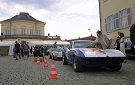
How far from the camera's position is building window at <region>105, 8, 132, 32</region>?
13.6m

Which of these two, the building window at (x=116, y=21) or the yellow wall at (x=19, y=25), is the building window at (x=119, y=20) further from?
the yellow wall at (x=19, y=25)

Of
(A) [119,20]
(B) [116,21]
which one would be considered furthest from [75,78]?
(B) [116,21]

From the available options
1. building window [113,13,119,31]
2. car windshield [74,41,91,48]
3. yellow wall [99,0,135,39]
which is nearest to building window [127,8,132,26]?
yellow wall [99,0,135,39]

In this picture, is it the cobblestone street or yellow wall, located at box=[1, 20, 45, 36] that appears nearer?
the cobblestone street

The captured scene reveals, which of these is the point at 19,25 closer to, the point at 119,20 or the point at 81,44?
the point at 119,20

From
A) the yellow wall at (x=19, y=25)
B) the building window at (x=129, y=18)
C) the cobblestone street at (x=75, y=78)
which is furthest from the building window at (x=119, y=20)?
the yellow wall at (x=19, y=25)

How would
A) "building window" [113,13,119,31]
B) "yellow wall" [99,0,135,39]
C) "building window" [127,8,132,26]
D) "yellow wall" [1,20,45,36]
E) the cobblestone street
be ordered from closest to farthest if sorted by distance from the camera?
the cobblestone street < "building window" [127,8,132,26] < "yellow wall" [99,0,135,39] < "building window" [113,13,119,31] < "yellow wall" [1,20,45,36]

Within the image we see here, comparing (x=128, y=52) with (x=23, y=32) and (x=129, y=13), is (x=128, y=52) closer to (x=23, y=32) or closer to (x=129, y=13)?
(x=129, y=13)

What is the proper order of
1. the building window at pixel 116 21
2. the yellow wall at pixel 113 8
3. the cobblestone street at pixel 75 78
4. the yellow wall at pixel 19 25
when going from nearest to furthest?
1. the cobblestone street at pixel 75 78
2. the yellow wall at pixel 113 8
3. the building window at pixel 116 21
4. the yellow wall at pixel 19 25

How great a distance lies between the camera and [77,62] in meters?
5.56

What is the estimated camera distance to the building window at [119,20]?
13.6 m

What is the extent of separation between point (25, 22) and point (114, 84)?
37.8 m

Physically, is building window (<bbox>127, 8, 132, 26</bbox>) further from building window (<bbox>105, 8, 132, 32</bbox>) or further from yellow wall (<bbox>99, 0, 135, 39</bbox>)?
yellow wall (<bbox>99, 0, 135, 39</bbox>)

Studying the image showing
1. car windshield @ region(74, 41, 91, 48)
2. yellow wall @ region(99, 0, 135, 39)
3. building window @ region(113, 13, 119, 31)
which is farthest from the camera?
building window @ region(113, 13, 119, 31)
